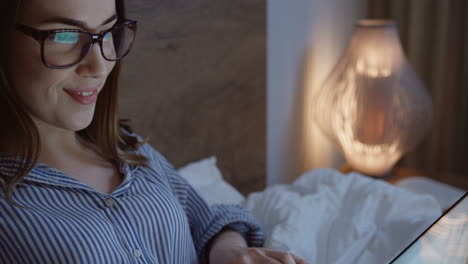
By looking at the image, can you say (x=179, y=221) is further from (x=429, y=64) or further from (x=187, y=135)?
(x=429, y=64)

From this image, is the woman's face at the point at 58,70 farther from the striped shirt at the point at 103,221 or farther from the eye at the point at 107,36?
the striped shirt at the point at 103,221

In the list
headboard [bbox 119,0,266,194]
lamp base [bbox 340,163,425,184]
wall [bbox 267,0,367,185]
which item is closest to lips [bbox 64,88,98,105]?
headboard [bbox 119,0,266,194]

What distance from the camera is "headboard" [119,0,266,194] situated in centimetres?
129

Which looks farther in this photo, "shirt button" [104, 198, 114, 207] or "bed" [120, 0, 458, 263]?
"bed" [120, 0, 458, 263]

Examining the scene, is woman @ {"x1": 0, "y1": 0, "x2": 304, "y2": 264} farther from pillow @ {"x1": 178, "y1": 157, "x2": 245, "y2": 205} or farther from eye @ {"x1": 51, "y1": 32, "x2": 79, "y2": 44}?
pillow @ {"x1": 178, "y1": 157, "x2": 245, "y2": 205}

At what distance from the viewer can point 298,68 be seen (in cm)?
190

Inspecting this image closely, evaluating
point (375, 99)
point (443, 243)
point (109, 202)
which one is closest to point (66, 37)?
point (109, 202)

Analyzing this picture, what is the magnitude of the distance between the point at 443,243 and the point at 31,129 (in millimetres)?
703

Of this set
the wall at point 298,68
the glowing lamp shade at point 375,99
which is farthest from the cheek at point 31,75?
the glowing lamp shade at point 375,99

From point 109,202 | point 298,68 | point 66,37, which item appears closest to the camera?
point 66,37

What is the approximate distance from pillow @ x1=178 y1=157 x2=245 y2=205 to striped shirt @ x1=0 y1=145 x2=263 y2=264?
321mm

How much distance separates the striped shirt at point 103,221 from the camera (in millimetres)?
705

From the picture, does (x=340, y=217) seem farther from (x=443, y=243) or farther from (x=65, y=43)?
(x=65, y=43)

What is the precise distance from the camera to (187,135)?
57.6 inches
